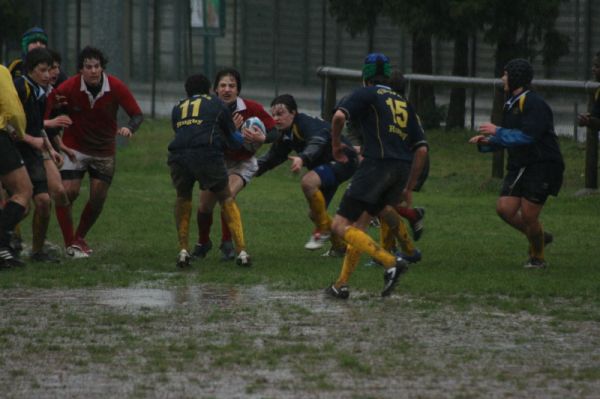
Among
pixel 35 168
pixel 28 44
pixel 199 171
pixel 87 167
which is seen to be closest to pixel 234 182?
pixel 199 171

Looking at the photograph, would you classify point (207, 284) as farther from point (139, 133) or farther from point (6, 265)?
point (139, 133)

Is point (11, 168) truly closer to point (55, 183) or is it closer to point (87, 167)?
point (55, 183)

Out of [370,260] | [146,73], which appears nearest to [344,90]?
[146,73]

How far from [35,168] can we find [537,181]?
4299mm

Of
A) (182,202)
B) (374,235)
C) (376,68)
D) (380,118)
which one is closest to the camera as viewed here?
(380,118)

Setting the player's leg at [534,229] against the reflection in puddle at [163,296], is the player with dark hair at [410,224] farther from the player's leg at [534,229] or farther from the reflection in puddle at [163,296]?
the reflection in puddle at [163,296]

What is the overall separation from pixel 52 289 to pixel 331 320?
8.74 feet

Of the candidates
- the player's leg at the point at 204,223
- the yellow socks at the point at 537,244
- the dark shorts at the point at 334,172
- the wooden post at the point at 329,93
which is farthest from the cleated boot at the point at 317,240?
the wooden post at the point at 329,93

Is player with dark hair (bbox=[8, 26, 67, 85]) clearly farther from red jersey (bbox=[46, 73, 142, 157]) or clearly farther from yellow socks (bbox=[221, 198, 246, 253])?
yellow socks (bbox=[221, 198, 246, 253])

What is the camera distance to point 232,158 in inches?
566

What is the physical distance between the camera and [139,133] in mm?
28656

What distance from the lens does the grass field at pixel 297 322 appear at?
8445mm

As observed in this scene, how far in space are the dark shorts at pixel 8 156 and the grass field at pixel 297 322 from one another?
853 mm

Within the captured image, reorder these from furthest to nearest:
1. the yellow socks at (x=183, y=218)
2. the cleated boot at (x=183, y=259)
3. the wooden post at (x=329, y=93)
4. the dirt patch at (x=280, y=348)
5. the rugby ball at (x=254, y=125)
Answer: the wooden post at (x=329, y=93) → the rugby ball at (x=254, y=125) → the yellow socks at (x=183, y=218) → the cleated boot at (x=183, y=259) → the dirt patch at (x=280, y=348)
